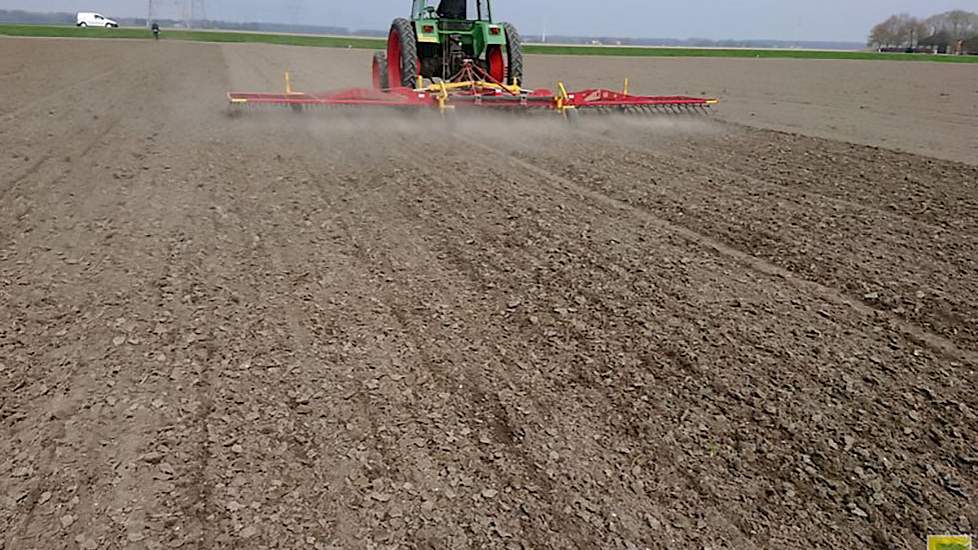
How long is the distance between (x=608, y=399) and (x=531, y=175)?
164 inches

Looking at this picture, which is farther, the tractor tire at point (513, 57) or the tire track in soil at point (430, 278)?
the tractor tire at point (513, 57)

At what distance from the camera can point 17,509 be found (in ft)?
7.20

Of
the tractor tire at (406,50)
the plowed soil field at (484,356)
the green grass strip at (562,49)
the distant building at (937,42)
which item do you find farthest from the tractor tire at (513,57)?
the distant building at (937,42)

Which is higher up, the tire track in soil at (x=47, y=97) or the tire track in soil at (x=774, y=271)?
the tire track in soil at (x=47, y=97)

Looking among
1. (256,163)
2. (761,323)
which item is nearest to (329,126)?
(256,163)

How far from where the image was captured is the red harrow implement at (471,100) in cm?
929

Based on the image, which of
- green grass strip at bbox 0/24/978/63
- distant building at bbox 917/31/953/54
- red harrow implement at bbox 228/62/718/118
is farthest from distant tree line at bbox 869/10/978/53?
red harrow implement at bbox 228/62/718/118

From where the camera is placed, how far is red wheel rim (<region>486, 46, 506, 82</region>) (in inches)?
435

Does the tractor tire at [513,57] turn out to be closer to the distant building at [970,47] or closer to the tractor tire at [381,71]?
the tractor tire at [381,71]

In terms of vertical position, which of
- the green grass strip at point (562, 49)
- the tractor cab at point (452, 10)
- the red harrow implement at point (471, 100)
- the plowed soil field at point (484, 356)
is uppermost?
the green grass strip at point (562, 49)

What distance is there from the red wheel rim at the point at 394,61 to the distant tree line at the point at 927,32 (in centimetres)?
7688

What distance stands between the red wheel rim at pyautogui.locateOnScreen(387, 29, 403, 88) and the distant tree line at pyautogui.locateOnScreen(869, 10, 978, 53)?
76.9 metres

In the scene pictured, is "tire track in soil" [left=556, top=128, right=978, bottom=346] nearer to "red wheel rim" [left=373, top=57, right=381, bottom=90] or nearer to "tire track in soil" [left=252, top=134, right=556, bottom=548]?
"tire track in soil" [left=252, top=134, right=556, bottom=548]

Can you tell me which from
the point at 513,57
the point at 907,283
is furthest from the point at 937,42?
the point at 907,283
